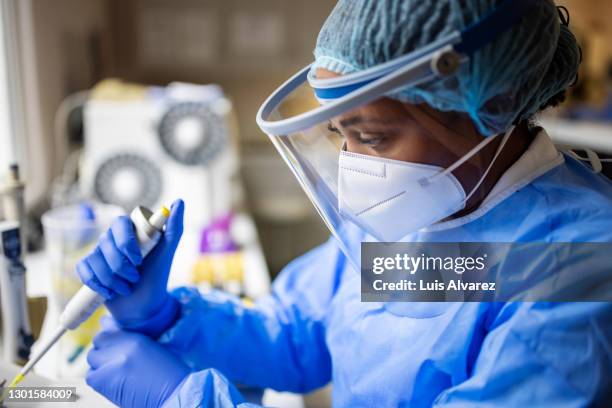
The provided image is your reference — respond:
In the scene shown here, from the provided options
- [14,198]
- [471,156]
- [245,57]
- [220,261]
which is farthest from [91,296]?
[245,57]

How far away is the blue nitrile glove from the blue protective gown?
0.25 feet

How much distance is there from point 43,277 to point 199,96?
97 centimetres

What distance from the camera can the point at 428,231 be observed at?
76cm

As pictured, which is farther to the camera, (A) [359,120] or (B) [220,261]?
(B) [220,261]

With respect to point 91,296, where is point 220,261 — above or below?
below

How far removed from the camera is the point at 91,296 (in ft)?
2.55

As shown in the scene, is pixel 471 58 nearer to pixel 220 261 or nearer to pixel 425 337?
pixel 425 337

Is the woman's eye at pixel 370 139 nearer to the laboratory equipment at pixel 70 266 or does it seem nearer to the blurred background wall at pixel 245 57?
the laboratory equipment at pixel 70 266

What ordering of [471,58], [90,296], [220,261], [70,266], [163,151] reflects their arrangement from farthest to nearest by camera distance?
1. [163,151]
2. [220,261]
3. [70,266]
4. [90,296]
5. [471,58]

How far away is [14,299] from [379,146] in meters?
0.59

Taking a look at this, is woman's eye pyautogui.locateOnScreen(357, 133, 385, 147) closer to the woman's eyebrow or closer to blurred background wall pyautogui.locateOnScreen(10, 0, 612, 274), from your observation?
the woman's eyebrow

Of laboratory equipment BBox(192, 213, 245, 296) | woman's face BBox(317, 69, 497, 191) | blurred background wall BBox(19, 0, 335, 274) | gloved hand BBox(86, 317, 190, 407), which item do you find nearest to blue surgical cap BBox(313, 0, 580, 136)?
woman's face BBox(317, 69, 497, 191)

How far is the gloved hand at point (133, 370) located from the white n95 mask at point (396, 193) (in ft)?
1.09

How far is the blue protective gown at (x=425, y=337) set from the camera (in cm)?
57
